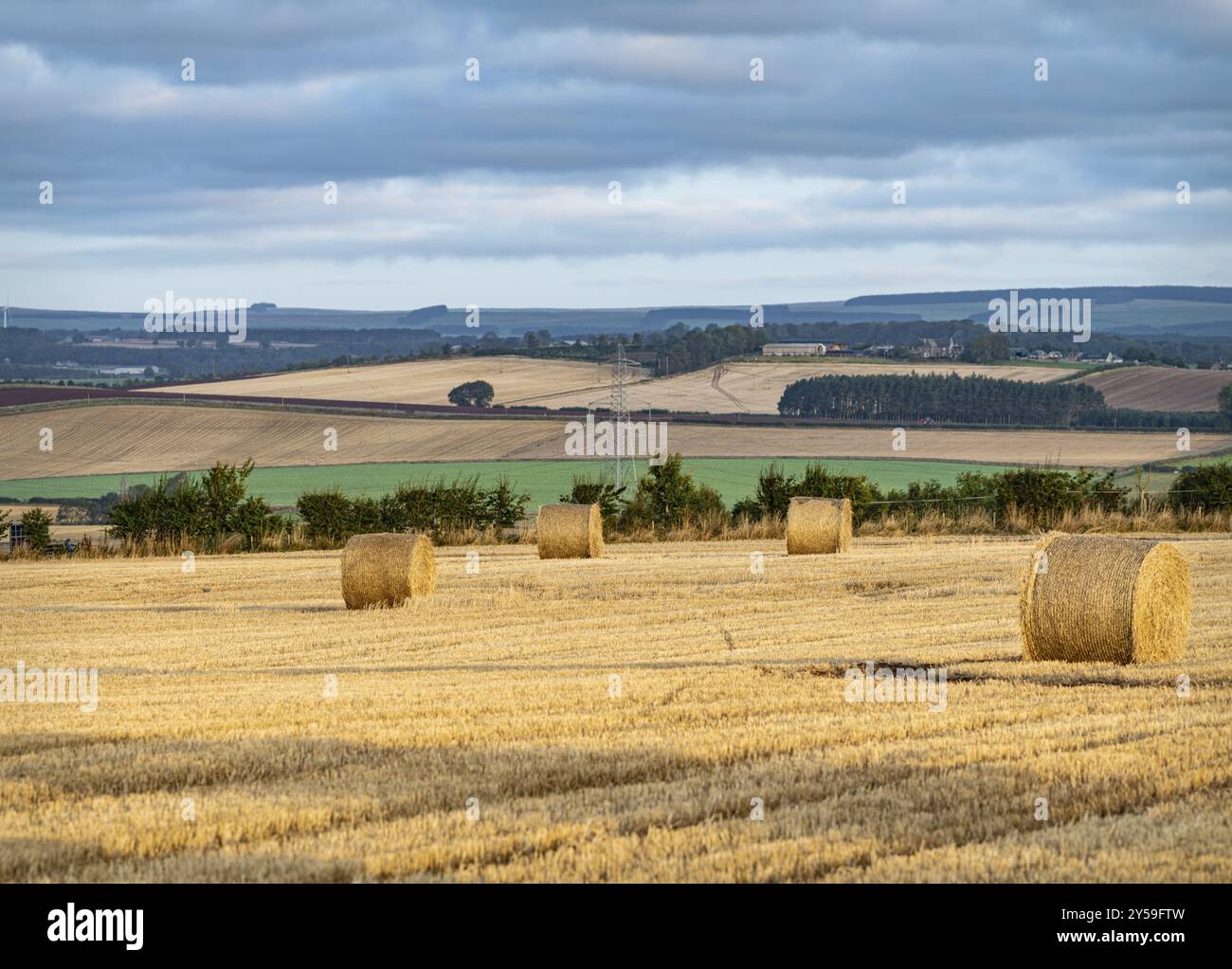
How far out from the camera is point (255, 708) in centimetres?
1105

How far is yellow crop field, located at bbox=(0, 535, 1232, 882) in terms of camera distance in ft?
22.0

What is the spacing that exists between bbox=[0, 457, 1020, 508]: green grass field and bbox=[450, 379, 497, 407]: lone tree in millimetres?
23522

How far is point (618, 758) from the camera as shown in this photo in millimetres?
8836

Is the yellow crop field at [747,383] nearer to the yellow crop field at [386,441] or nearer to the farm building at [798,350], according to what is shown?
the farm building at [798,350]

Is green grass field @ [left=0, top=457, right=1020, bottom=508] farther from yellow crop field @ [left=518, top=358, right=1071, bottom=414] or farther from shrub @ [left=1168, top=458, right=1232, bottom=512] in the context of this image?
shrub @ [left=1168, top=458, right=1232, bottom=512]

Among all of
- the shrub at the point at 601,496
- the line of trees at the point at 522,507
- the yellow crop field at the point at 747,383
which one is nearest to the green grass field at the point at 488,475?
the yellow crop field at the point at 747,383

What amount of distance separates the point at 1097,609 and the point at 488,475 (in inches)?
2198

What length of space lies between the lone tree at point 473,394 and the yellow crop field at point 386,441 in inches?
418

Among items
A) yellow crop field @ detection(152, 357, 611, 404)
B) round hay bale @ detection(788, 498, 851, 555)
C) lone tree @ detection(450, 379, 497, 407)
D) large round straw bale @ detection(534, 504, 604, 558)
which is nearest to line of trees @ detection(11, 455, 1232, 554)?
large round straw bale @ detection(534, 504, 604, 558)

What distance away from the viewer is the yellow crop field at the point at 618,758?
22.0 ft

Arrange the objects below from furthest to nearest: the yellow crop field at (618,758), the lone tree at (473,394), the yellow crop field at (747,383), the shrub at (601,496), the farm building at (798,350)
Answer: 1. the farm building at (798,350)
2. the lone tree at (473,394)
3. the yellow crop field at (747,383)
4. the shrub at (601,496)
5. the yellow crop field at (618,758)

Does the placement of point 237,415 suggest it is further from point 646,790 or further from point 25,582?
point 646,790

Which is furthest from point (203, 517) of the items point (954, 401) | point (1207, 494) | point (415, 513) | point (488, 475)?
point (954, 401)

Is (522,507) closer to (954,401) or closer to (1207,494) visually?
(1207,494)
